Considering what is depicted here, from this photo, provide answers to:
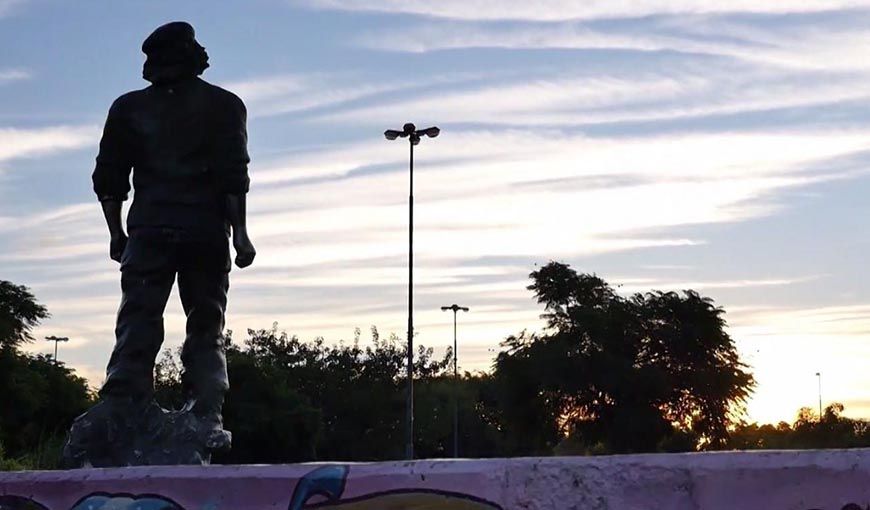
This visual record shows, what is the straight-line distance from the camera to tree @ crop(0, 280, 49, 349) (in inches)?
1882

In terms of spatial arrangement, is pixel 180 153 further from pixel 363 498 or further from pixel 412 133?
pixel 412 133

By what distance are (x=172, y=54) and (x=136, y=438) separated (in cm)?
253

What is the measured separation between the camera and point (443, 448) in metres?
72.1

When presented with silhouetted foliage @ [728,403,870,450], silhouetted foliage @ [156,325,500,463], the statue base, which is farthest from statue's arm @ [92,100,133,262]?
silhouetted foliage @ [728,403,870,450]

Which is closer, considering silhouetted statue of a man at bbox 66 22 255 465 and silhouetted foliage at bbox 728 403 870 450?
silhouetted statue of a man at bbox 66 22 255 465

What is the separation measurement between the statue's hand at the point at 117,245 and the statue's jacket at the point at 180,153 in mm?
255

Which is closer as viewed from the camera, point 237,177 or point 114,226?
point 237,177

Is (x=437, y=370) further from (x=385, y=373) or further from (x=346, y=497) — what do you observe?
(x=346, y=497)

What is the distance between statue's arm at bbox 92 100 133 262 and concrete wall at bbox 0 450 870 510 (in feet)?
9.62

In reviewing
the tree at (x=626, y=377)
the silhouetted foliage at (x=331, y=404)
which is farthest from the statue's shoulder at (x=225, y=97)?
the tree at (x=626, y=377)

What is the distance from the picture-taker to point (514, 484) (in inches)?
192

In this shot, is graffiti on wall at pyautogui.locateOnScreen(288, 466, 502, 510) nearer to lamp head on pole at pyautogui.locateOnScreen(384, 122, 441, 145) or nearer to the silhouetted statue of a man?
the silhouetted statue of a man

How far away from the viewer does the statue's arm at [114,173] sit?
870 centimetres

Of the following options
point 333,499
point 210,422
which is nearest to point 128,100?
point 210,422
